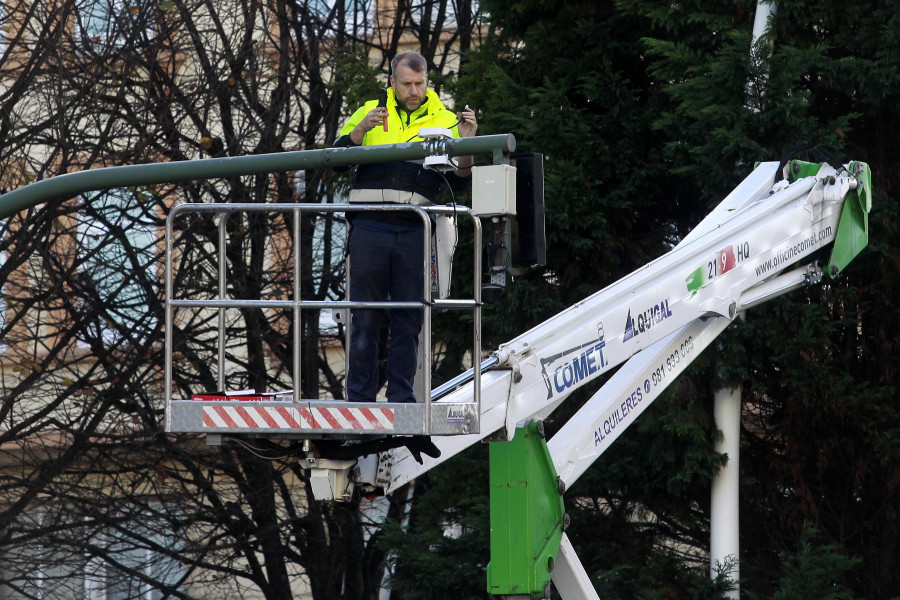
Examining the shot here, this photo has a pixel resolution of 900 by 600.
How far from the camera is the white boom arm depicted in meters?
7.02

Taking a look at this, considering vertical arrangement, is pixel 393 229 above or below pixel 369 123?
below

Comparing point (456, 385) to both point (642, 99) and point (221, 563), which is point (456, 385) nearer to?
point (642, 99)

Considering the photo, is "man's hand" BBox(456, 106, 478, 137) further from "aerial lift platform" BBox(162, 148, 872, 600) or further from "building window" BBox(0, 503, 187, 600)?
"building window" BBox(0, 503, 187, 600)

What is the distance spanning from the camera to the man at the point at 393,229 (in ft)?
22.0

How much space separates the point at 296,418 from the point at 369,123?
64.3 inches

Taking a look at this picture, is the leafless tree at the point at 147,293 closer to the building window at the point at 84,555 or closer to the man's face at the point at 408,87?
the building window at the point at 84,555

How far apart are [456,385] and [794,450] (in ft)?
20.4

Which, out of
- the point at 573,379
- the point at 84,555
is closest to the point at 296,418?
the point at 573,379

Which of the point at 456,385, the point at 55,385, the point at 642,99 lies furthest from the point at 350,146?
the point at 55,385

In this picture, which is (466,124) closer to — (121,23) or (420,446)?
(420,446)

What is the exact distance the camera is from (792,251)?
898 centimetres

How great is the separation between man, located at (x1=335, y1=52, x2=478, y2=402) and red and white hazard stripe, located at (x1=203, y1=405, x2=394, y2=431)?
1.74 ft

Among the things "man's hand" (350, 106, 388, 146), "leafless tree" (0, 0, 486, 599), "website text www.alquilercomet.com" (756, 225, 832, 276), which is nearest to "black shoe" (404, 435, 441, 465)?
"man's hand" (350, 106, 388, 146)

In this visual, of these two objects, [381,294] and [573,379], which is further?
[573,379]
